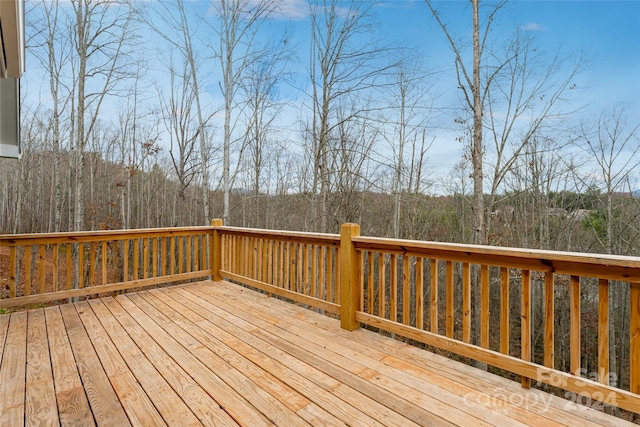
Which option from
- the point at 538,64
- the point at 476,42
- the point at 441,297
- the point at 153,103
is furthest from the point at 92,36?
the point at 441,297

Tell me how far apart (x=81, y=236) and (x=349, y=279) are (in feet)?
10.8

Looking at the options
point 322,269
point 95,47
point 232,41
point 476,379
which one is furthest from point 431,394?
point 95,47

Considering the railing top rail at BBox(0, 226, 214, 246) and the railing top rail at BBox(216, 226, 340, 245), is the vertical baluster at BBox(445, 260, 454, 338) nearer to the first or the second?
the railing top rail at BBox(216, 226, 340, 245)

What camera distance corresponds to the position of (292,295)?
365 centimetres

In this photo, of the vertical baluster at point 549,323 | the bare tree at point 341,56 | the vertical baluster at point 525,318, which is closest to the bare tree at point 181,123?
the bare tree at point 341,56

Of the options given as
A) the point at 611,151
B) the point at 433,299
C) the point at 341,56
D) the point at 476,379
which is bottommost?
the point at 476,379

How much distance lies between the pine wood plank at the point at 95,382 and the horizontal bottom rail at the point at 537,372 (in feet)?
6.53

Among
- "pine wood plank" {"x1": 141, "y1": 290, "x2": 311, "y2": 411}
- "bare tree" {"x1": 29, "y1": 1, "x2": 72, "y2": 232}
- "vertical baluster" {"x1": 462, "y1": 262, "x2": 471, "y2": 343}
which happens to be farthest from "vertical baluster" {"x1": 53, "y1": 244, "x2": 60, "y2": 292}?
"vertical baluster" {"x1": 462, "y1": 262, "x2": 471, "y2": 343}

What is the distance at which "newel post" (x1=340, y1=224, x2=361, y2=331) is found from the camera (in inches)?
118

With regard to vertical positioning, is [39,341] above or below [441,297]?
above

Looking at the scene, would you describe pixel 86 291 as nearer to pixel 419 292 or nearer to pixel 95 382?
pixel 95 382

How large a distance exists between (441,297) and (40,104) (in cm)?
1484

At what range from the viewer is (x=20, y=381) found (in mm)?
2064

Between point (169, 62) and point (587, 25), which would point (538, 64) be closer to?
point (587, 25)
